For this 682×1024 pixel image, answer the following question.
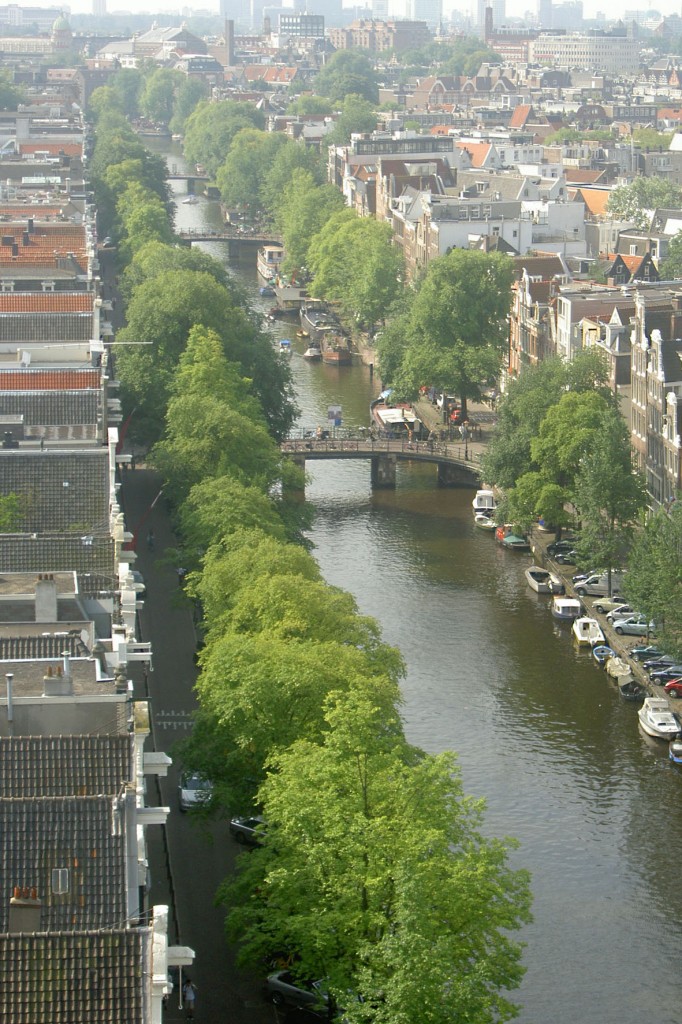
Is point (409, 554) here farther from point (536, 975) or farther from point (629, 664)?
point (536, 975)

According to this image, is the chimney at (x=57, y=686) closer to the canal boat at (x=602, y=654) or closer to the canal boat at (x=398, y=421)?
the canal boat at (x=602, y=654)

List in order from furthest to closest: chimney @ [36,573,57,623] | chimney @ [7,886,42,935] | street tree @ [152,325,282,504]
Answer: street tree @ [152,325,282,504] → chimney @ [36,573,57,623] → chimney @ [7,886,42,935]

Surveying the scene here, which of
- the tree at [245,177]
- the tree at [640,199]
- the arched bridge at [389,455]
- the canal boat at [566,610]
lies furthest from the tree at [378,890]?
the tree at [245,177]

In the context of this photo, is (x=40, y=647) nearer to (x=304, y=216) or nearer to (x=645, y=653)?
(x=645, y=653)

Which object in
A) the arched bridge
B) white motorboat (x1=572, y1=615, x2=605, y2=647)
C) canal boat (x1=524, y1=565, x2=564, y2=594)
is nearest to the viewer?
white motorboat (x1=572, y1=615, x2=605, y2=647)

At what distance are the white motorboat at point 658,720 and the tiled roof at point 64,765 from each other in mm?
32012

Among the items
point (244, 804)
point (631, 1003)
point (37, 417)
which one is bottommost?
point (631, 1003)

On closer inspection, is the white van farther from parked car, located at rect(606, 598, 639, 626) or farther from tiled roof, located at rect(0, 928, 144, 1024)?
tiled roof, located at rect(0, 928, 144, 1024)

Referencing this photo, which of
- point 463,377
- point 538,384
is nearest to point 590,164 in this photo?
point 463,377

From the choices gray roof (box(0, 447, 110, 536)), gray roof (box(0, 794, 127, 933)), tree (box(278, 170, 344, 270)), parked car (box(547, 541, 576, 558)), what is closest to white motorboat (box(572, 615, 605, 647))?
parked car (box(547, 541, 576, 558))

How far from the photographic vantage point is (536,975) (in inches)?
2055

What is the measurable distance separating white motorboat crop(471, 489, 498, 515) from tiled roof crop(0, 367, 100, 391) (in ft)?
75.1

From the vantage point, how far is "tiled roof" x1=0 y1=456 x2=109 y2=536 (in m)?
64.7

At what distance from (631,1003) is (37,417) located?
33.7 m
